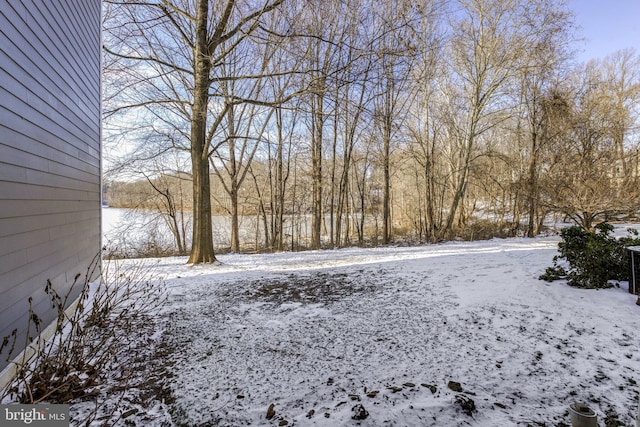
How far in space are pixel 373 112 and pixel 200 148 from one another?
13.5 feet

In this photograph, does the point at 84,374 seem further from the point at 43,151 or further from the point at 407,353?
the point at 407,353

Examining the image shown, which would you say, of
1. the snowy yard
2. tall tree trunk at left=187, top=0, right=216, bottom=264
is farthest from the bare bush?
tall tree trunk at left=187, top=0, right=216, bottom=264

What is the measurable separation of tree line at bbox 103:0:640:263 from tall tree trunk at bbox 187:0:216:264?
0.09 feet

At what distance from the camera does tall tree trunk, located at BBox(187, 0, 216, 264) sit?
20.3 ft

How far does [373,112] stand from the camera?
7.25m

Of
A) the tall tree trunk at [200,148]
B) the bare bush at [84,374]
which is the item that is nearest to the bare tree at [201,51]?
the tall tree trunk at [200,148]

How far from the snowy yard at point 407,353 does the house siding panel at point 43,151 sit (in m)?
1.28

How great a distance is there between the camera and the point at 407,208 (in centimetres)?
1881

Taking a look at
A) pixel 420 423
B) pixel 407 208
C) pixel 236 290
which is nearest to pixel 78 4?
pixel 236 290

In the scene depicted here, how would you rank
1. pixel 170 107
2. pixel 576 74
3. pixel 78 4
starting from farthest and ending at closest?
pixel 576 74
pixel 170 107
pixel 78 4

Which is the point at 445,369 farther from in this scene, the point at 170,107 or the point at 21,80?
the point at 170,107

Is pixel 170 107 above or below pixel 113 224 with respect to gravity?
above

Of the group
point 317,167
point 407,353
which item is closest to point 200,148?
point 317,167

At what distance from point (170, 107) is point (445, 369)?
10.9 metres
